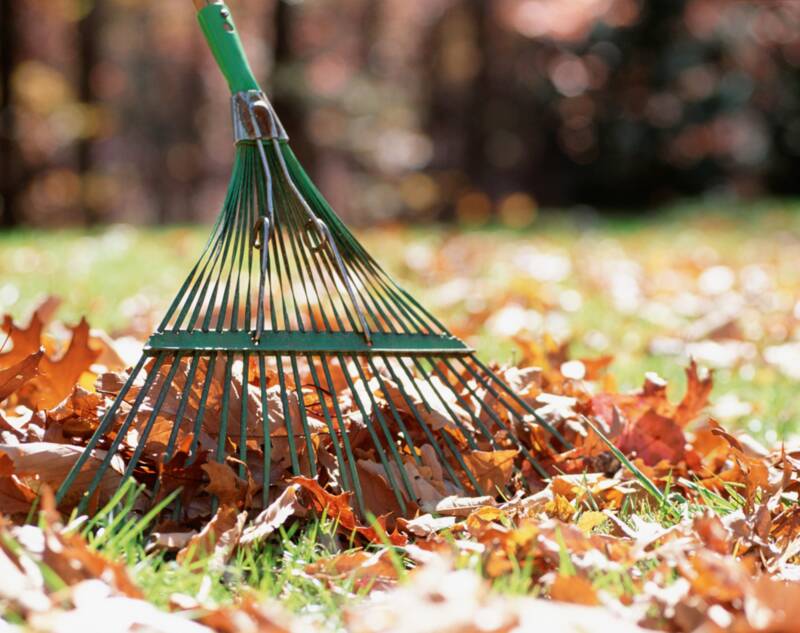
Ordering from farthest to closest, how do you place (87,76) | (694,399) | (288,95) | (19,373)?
(87,76) → (288,95) → (694,399) → (19,373)

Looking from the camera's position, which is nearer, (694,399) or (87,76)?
(694,399)

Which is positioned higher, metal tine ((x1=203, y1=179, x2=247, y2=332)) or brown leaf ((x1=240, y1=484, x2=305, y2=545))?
metal tine ((x1=203, y1=179, x2=247, y2=332))

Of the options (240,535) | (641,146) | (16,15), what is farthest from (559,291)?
(16,15)

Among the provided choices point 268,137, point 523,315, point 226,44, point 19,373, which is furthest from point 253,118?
point 523,315

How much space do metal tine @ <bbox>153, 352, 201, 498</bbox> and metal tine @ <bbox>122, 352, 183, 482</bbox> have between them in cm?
2

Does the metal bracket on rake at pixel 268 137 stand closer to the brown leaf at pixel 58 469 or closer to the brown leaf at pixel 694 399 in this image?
the brown leaf at pixel 58 469

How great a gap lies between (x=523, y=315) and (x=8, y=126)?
9374mm

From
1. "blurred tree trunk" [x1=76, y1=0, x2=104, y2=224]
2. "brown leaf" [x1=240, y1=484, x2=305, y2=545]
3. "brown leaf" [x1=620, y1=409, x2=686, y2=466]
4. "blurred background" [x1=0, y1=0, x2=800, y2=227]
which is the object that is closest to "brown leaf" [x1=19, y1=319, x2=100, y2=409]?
"brown leaf" [x1=240, y1=484, x2=305, y2=545]

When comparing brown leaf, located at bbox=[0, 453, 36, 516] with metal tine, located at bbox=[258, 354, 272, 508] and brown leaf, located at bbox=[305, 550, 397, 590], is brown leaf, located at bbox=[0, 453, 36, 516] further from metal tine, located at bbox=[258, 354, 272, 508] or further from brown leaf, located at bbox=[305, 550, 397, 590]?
brown leaf, located at bbox=[305, 550, 397, 590]

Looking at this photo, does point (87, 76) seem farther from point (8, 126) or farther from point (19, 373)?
point (19, 373)

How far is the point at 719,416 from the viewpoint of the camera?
2523mm

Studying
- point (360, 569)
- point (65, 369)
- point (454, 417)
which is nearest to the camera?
point (360, 569)

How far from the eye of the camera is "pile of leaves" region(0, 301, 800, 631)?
1144 mm

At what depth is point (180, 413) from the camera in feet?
5.39
